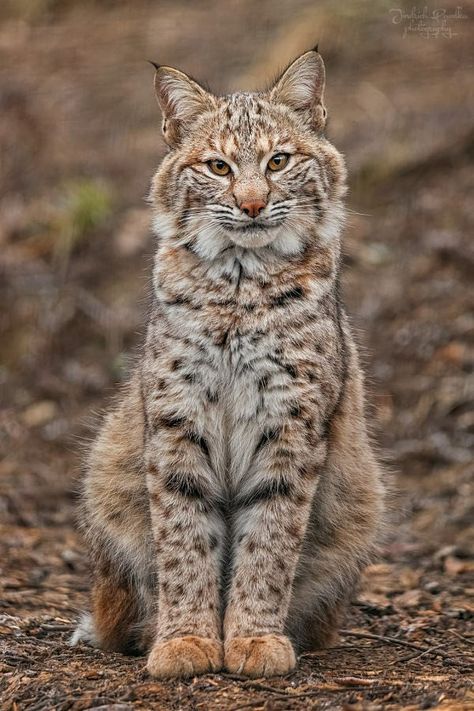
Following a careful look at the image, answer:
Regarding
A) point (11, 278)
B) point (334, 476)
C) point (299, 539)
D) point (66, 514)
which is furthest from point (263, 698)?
point (11, 278)

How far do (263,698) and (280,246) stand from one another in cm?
170

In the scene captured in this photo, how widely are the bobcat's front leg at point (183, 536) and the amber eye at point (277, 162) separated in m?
1.05

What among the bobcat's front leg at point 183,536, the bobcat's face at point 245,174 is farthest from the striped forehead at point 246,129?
the bobcat's front leg at point 183,536

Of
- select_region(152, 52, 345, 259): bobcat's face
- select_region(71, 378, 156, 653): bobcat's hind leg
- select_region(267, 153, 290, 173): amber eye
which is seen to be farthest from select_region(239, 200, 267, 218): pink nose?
select_region(71, 378, 156, 653): bobcat's hind leg

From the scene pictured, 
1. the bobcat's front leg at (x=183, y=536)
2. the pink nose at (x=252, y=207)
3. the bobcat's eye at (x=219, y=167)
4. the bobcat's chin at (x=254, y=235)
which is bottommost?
the bobcat's front leg at (x=183, y=536)

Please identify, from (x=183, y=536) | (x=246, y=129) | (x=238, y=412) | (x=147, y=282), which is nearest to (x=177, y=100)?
(x=246, y=129)

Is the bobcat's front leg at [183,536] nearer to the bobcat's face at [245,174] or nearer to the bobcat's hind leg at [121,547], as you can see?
the bobcat's hind leg at [121,547]

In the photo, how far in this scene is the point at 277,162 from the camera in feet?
15.2

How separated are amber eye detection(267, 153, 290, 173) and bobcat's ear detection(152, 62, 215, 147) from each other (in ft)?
1.46

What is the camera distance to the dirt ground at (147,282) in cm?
467

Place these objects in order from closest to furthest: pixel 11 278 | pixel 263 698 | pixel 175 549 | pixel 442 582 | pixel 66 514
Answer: pixel 263 698 → pixel 175 549 → pixel 442 582 → pixel 66 514 → pixel 11 278

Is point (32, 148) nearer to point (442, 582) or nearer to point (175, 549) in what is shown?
point (442, 582)

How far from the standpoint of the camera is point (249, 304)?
4543 mm

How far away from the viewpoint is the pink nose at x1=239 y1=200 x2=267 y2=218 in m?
4.41
